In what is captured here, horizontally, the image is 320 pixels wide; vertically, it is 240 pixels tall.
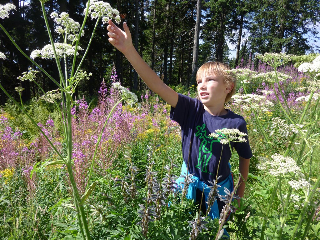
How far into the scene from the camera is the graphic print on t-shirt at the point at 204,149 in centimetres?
214

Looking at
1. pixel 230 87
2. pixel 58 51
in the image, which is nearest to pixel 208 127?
pixel 230 87

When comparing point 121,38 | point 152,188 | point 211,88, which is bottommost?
point 152,188

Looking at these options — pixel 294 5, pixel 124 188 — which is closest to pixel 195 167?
pixel 124 188

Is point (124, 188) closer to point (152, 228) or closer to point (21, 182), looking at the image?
point (152, 228)

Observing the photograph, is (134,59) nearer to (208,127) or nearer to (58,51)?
(58,51)

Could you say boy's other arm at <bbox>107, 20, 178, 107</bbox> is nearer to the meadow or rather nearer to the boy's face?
the meadow

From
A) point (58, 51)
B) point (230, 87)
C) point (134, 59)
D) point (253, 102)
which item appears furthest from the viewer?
point (230, 87)

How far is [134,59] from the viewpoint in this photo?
169 centimetres

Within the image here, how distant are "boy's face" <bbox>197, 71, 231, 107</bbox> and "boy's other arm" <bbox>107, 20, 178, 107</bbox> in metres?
0.28

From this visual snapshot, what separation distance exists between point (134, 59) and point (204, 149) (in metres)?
1.07

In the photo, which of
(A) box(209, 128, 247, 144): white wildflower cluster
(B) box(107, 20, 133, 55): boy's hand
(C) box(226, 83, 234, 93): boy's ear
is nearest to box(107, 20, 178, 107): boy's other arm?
(B) box(107, 20, 133, 55): boy's hand

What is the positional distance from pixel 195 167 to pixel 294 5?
30523 mm

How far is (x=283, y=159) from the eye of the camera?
46.1 inches

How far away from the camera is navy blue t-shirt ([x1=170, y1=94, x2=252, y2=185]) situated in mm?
2125
